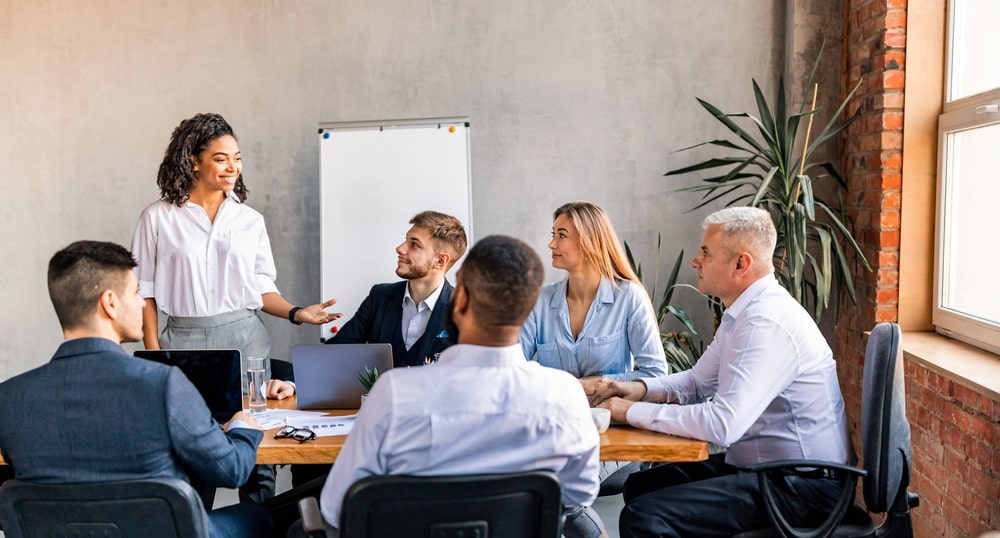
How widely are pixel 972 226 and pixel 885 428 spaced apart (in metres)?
1.49

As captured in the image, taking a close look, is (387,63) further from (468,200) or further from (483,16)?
(468,200)

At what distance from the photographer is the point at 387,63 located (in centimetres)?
473

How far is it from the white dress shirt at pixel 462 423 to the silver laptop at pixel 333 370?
2.86 feet

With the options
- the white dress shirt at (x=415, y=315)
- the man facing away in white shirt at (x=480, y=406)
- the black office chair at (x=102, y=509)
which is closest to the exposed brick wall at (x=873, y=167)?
the white dress shirt at (x=415, y=315)

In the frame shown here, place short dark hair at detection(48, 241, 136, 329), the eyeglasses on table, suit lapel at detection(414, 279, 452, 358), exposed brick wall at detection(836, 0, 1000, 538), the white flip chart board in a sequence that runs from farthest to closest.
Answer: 1. the white flip chart board
2. suit lapel at detection(414, 279, 452, 358)
3. exposed brick wall at detection(836, 0, 1000, 538)
4. the eyeglasses on table
5. short dark hair at detection(48, 241, 136, 329)

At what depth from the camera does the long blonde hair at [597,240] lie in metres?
3.24

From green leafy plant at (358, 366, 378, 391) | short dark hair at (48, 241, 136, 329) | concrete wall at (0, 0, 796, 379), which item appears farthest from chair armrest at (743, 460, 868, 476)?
concrete wall at (0, 0, 796, 379)

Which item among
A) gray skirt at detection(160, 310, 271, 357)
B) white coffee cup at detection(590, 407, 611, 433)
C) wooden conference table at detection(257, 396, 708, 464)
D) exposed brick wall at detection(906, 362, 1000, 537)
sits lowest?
exposed brick wall at detection(906, 362, 1000, 537)

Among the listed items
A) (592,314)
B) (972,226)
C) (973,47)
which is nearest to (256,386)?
(592,314)

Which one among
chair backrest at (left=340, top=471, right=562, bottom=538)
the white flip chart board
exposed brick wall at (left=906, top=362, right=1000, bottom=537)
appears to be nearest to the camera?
chair backrest at (left=340, top=471, right=562, bottom=538)

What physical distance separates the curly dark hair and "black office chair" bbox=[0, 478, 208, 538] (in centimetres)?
207

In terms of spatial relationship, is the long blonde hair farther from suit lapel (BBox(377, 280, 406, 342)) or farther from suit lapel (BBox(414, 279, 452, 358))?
suit lapel (BBox(377, 280, 406, 342))

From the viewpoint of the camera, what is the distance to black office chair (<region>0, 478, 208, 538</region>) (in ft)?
5.71

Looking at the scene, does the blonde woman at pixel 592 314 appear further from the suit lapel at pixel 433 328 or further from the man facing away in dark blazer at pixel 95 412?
the man facing away in dark blazer at pixel 95 412
